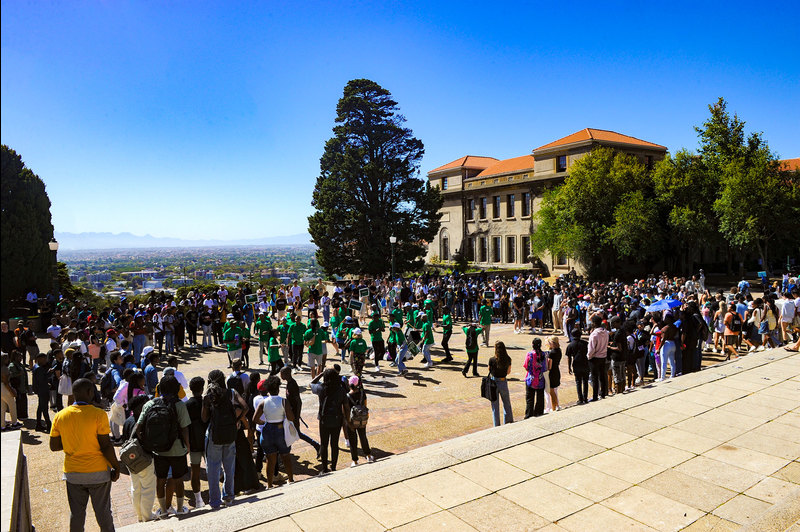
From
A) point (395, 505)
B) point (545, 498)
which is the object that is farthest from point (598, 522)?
point (395, 505)

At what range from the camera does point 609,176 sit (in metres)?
37.7

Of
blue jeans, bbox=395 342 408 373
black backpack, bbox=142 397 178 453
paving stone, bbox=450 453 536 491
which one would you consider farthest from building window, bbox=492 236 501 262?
black backpack, bbox=142 397 178 453

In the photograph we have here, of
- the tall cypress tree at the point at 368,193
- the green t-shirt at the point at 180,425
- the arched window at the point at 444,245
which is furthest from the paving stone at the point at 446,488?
the arched window at the point at 444,245

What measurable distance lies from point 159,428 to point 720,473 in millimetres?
7105

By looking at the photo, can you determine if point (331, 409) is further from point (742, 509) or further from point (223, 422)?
point (742, 509)

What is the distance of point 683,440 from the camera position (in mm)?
7848

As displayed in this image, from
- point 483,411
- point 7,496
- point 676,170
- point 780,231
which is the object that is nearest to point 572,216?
point 676,170

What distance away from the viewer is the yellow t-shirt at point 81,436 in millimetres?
5211

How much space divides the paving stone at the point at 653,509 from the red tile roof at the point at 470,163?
5219 centimetres

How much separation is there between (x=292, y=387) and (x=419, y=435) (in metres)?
2.98

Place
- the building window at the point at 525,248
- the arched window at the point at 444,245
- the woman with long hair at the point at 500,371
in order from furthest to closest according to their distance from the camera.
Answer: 1. the arched window at the point at 444,245
2. the building window at the point at 525,248
3. the woman with long hair at the point at 500,371

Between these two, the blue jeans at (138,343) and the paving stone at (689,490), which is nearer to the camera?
the paving stone at (689,490)

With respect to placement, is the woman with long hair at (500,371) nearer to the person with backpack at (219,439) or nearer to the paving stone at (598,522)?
the paving stone at (598,522)

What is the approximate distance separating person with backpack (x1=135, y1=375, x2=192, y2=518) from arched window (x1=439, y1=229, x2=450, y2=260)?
51.8 metres
